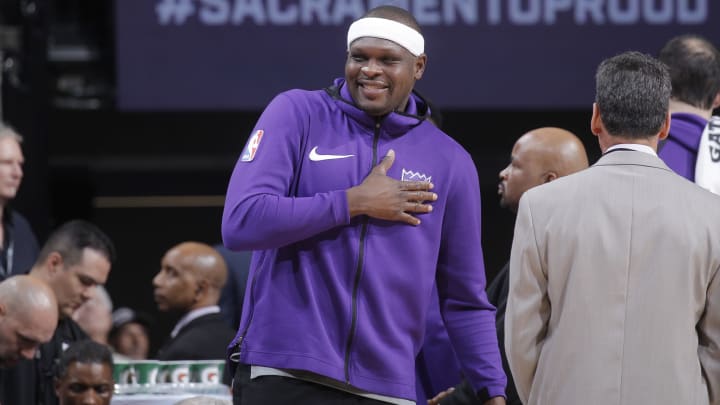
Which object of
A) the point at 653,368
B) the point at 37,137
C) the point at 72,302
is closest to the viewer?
the point at 653,368

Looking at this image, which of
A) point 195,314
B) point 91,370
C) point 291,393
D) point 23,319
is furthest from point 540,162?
point 195,314

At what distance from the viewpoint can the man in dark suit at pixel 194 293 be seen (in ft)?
20.1

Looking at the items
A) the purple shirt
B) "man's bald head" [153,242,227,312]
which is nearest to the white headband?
the purple shirt

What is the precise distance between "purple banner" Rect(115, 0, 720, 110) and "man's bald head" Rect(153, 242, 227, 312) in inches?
38.4

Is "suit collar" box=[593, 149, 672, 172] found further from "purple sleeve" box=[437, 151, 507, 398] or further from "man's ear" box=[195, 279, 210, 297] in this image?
"man's ear" box=[195, 279, 210, 297]

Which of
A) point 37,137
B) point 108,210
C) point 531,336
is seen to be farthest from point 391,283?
point 108,210

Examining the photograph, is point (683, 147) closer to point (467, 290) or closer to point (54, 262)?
point (467, 290)

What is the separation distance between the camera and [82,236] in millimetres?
6133

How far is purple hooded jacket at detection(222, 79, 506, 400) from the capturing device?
3.19 metres

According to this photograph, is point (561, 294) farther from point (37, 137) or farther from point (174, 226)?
point (174, 226)

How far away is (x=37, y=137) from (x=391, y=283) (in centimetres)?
505

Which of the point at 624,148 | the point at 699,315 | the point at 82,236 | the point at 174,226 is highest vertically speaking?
the point at 624,148

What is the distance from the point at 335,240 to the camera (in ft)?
10.7

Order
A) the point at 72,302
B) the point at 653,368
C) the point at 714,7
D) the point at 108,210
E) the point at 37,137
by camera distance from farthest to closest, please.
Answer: the point at 108,210
the point at 37,137
the point at 714,7
the point at 72,302
the point at 653,368
